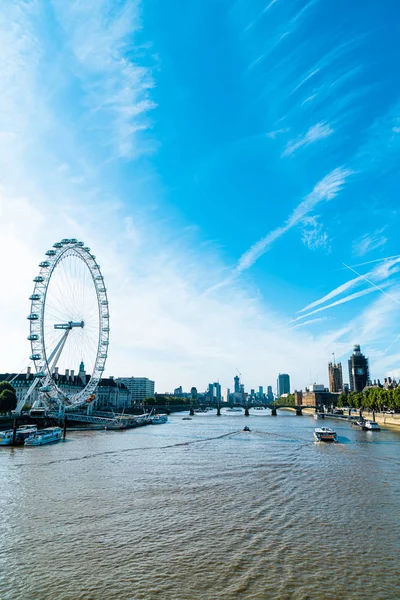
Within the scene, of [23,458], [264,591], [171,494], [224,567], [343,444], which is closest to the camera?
[264,591]

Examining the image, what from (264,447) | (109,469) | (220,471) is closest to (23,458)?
(109,469)

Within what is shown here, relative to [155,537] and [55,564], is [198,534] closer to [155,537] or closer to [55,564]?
[155,537]

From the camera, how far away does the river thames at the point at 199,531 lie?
55.1 ft

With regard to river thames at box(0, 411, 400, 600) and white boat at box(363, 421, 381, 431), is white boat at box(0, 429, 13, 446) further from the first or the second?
white boat at box(363, 421, 381, 431)

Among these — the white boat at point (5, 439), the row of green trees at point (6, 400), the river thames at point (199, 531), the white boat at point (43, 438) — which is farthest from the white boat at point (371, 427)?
the row of green trees at point (6, 400)

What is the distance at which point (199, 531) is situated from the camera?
23047mm

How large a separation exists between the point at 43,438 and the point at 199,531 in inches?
1962

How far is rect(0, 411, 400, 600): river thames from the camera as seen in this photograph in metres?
16.8

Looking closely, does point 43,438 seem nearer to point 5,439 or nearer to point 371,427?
point 5,439

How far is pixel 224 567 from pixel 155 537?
500 cm

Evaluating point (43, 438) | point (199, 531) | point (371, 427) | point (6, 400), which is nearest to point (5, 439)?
point (43, 438)

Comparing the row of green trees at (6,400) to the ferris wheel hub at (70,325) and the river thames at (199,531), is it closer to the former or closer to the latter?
the ferris wheel hub at (70,325)

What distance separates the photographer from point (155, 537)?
870 inches

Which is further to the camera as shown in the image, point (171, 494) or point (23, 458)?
point (23, 458)
